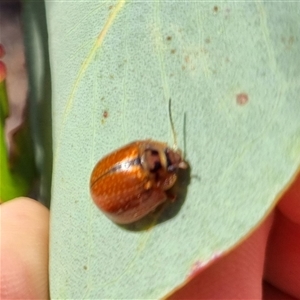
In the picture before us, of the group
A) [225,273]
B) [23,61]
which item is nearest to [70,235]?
[225,273]

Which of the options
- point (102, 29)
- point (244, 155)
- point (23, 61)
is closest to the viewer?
point (244, 155)

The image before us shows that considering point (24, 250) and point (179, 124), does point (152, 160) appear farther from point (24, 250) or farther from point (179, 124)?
point (24, 250)

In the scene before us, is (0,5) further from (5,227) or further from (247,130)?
(247,130)

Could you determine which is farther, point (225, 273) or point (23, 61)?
point (23, 61)

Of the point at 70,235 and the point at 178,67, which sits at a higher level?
the point at 178,67

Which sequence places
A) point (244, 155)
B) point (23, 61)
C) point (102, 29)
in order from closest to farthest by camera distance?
point (244, 155) < point (102, 29) < point (23, 61)

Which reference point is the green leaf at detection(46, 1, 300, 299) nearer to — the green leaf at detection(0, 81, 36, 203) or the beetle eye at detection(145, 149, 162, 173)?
the beetle eye at detection(145, 149, 162, 173)

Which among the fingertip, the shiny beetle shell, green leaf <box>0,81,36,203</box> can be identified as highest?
the shiny beetle shell

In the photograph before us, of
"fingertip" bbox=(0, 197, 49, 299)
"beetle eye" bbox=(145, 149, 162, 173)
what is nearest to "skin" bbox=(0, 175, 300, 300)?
"fingertip" bbox=(0, 197, 49, 299)
